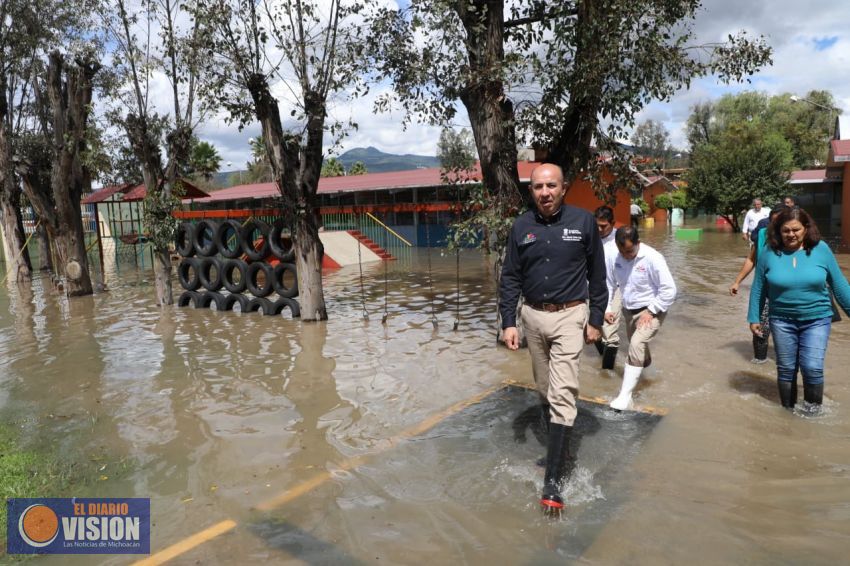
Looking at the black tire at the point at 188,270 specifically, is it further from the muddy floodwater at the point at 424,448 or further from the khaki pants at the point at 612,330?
the khaki pants at the point at 612,330

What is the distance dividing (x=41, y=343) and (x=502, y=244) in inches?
274

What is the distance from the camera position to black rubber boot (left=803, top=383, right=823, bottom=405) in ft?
15.8

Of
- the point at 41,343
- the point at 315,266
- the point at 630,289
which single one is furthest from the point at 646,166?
the point at 41,343

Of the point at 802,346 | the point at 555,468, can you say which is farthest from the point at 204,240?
the point at 802,346

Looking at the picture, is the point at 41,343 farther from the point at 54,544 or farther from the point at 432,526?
the point at 432,526

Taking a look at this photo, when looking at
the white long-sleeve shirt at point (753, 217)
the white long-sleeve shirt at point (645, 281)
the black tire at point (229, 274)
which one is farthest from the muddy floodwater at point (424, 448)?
the white long-sleeve shirt at point (753, 217)

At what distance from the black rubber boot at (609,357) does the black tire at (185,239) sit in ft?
26.6

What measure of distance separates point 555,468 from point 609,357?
3.13 meters

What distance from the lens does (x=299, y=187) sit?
9812 mm

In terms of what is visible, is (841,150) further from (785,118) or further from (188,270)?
(785,118)

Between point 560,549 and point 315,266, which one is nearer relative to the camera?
point 560,549

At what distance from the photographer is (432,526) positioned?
3447 millimetres

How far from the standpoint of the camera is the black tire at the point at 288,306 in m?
10.2

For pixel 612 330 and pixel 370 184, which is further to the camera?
pixel 370 184
